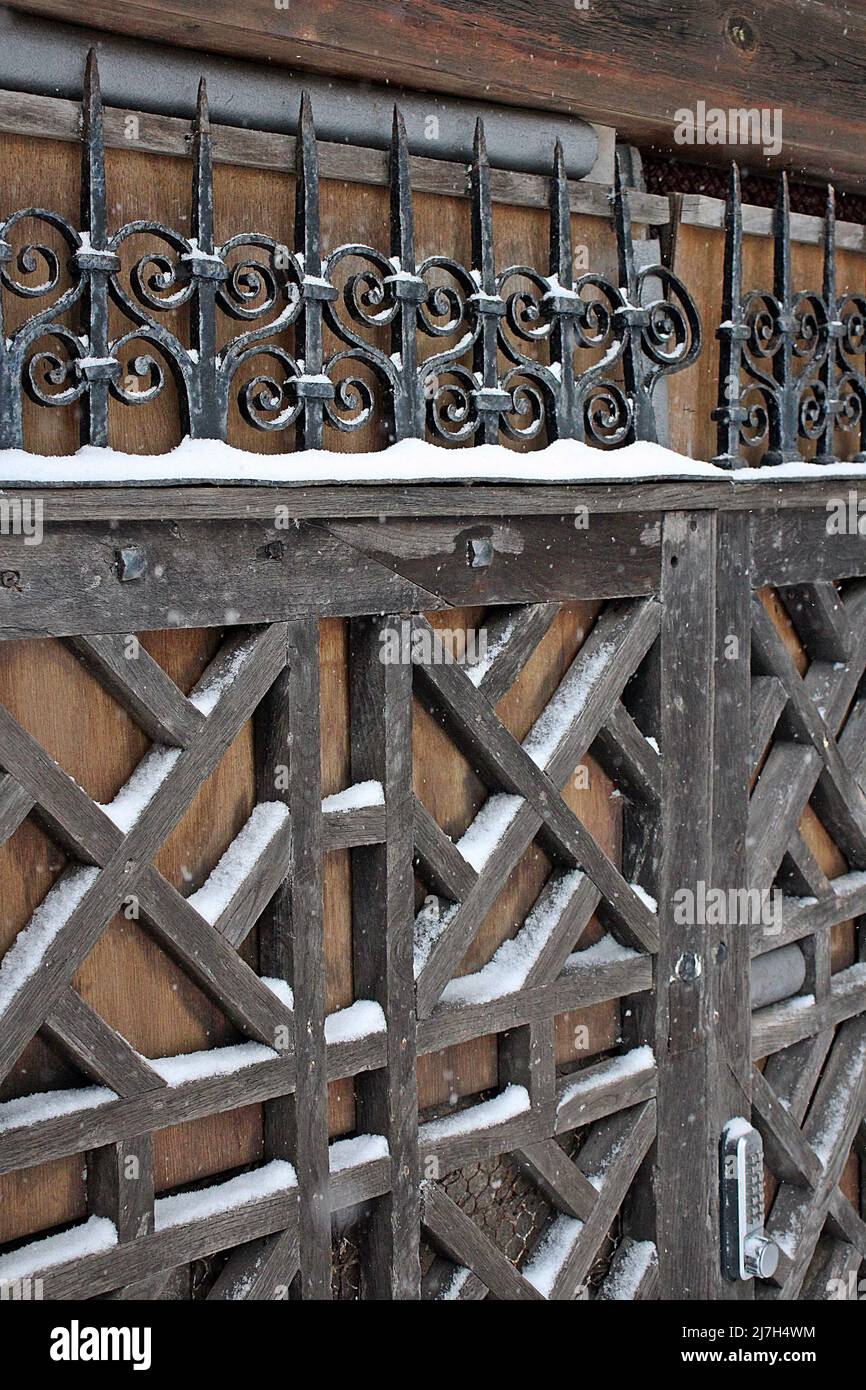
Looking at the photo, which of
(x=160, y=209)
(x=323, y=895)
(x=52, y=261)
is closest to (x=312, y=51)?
(x=160, y=209)

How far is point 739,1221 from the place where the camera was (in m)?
3.18

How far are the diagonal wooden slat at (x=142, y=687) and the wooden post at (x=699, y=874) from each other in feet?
3.95

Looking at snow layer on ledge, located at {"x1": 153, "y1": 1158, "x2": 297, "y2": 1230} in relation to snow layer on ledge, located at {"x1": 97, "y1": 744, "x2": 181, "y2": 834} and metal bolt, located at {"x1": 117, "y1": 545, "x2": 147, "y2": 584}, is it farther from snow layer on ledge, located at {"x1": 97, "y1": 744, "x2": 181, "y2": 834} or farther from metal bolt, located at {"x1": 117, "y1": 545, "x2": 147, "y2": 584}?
metal bolt, located at {"x1": 117, "y1": 545, "x2": 147, "y2": 584}

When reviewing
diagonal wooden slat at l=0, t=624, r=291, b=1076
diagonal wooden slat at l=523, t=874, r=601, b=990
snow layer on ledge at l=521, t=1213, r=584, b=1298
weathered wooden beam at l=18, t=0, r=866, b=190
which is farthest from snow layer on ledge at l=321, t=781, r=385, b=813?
weathered wooden beam at l=18, t=0, r=866, b=190

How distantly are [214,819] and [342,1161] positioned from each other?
2.31 feet

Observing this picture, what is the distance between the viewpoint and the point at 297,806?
7.84 feet

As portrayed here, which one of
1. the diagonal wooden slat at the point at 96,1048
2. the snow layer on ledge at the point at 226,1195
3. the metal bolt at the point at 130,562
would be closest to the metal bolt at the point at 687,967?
the snow layer on ledge at the point at 226,1195

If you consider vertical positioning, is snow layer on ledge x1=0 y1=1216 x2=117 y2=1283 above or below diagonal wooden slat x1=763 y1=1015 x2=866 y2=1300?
above

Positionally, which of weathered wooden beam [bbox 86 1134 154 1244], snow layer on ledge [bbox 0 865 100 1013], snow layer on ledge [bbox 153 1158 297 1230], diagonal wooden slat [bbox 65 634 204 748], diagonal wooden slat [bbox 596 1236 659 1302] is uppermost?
diagonal wooden slat [bbox 65 634 204 748]

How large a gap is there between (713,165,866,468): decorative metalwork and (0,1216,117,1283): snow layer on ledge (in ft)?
6.71

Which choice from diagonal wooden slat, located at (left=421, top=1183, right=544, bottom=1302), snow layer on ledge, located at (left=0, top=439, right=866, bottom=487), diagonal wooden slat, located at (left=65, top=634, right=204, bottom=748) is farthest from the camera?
diagonal wooden slat, located at (left=421, top=1183, right=544, bottom=1302)

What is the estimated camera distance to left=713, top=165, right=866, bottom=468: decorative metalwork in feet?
10.2
